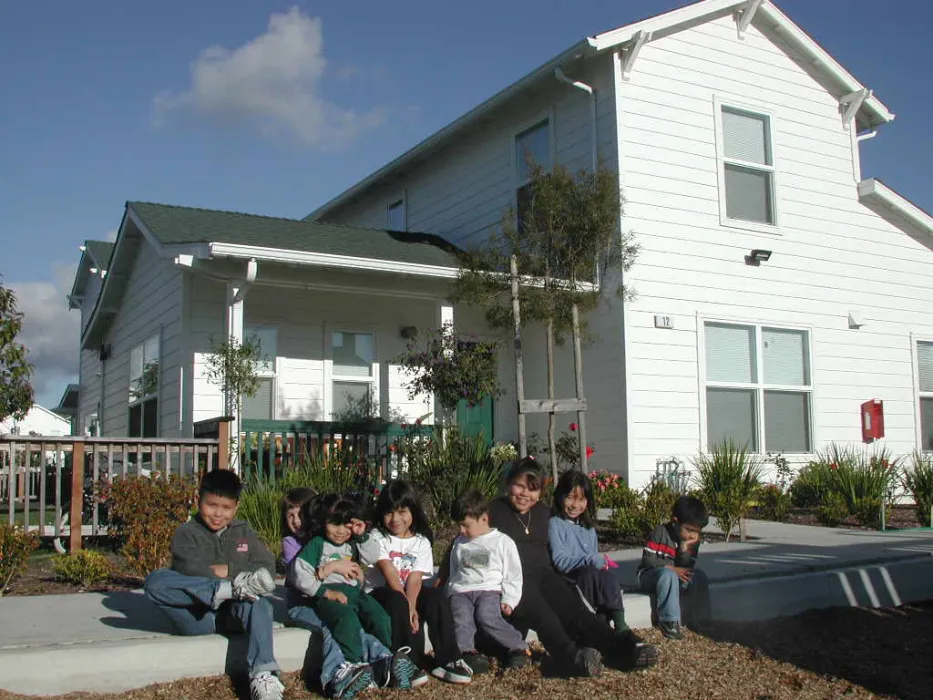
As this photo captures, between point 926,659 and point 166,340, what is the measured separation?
956 centimetres

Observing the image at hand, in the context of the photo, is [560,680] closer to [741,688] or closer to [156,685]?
[741,688]

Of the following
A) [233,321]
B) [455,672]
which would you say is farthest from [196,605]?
[233,321]

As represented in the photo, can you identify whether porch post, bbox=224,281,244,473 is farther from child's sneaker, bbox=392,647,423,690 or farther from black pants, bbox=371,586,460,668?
child's sneaker, bbox=392,647,423,690

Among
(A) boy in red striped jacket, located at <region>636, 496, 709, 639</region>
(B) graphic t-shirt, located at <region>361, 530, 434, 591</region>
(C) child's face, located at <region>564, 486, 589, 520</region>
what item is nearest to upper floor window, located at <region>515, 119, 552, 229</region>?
(C) child's face, located at <region>564, 486, 589, 520</region>

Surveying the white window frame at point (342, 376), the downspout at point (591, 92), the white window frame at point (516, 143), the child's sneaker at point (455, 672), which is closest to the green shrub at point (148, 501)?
the child's sneaker at point (455, 672)

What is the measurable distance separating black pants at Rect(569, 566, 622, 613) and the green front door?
7386 millimetres

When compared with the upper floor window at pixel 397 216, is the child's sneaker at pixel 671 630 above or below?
below

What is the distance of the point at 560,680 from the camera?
476cm

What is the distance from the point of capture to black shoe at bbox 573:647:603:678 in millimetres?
4766

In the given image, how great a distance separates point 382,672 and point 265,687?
0.59 m

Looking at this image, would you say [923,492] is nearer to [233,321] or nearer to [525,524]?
[525,524]

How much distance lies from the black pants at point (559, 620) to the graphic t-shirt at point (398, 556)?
1.90ft

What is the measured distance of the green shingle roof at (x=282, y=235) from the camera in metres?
11.1

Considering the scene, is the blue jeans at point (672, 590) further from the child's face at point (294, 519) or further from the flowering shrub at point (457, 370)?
the flowering shrub at point (457, 370)
